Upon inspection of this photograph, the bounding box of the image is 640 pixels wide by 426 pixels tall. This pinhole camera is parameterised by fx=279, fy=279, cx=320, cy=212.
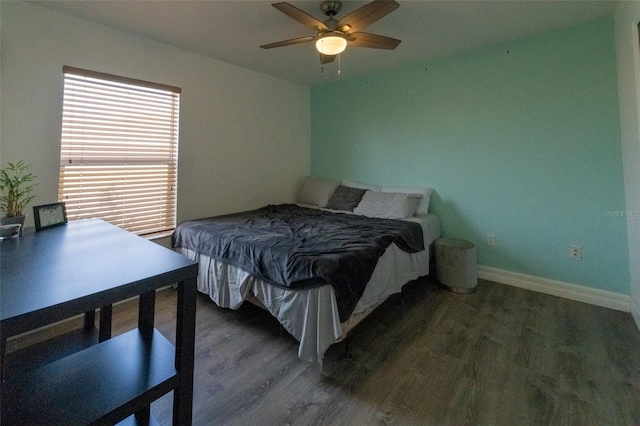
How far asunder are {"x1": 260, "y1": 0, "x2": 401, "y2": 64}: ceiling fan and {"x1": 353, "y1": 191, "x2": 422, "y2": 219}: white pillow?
1527 millimetres

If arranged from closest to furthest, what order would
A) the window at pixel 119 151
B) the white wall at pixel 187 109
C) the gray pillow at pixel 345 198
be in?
the white wall at pixel 187 109
the window at pixel 119 151
the gray pillow at pixel 345 198

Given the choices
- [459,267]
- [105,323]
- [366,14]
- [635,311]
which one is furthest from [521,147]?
[105,323]

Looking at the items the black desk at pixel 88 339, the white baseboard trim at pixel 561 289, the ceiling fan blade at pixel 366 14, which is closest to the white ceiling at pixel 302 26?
the ceiling fan blade at pixel 366 14

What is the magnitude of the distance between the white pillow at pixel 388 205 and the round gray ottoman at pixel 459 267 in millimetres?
538

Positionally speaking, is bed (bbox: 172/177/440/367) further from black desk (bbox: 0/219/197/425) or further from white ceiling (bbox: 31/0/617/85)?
white ceiling (bbox: 31/0/617/85)

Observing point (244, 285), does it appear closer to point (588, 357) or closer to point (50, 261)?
point (50, 261)

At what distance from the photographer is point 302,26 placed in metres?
2.31

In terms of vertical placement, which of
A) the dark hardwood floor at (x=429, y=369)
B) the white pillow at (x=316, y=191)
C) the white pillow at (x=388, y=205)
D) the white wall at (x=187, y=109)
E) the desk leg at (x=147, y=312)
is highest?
the white wall at (x=187, y=109)

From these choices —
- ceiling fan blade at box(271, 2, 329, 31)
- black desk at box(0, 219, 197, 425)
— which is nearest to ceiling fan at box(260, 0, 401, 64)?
ceiling fan blade at box(271, 2, 329, 31)

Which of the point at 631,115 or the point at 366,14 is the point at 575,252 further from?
the point at 366,14

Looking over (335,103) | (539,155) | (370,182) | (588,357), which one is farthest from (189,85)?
(588,357)

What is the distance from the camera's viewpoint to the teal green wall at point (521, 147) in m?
2.34

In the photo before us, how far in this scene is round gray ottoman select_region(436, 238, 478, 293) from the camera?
8.61 ft

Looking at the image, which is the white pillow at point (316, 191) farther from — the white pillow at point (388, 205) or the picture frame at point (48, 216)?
the picture frame at point (48, 216)
